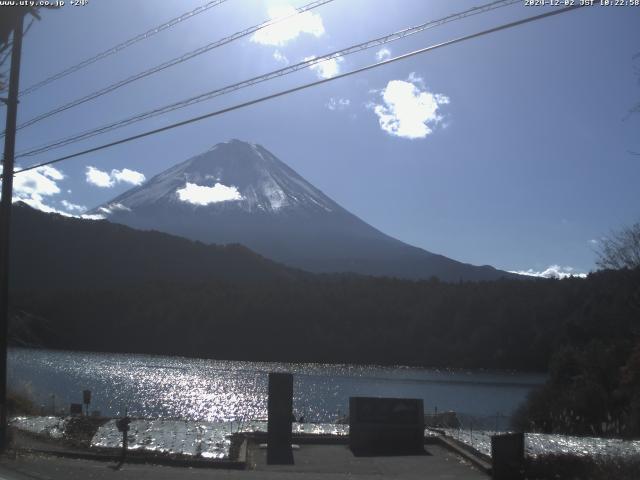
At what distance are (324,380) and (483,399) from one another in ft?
55.3

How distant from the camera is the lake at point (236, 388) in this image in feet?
139

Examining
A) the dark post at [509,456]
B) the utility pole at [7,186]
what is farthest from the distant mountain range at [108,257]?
the dark post at [509,456]

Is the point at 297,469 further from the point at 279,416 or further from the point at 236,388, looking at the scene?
the point at 236,388

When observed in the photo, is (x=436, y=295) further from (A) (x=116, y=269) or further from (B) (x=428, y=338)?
(A) (x=116, y=269)

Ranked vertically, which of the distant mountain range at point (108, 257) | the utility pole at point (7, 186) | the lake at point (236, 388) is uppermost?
the distant mountain range at point (108, 257)

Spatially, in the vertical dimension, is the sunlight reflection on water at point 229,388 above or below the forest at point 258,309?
below

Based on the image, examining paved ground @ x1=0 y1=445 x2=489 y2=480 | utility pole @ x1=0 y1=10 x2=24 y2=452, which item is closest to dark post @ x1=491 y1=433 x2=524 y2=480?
paved ground @ x1=0 y1=445 x2=489 y2=480

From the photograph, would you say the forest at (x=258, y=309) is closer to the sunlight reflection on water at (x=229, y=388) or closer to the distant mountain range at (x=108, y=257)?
the distant mountain range at (x=108, y=257)

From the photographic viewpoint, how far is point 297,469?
13906mm

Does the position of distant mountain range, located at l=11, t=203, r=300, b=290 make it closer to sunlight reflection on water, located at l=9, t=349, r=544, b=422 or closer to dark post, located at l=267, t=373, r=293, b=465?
sunlight reflection on water, located at l=9, t=349, r=544, b=422

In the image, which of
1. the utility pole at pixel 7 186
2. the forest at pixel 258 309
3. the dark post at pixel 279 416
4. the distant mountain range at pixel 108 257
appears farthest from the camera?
the distant mountain range at pixel 108 257

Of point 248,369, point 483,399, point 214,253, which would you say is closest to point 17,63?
point 483,399

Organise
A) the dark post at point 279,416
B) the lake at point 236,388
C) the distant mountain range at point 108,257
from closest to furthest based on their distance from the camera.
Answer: the dark post at point 279,416
the lake at point 236,388
the distant mountain range at point 108,257

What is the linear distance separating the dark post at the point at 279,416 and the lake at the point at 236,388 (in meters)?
12.3
